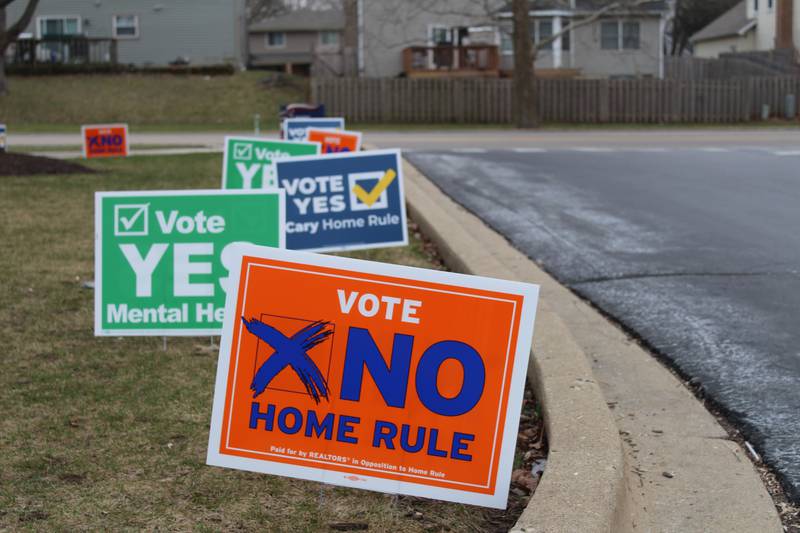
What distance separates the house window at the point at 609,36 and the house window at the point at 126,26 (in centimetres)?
1924

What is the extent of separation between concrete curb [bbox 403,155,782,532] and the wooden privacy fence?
34341 millimetres

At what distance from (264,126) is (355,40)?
37.0 ft

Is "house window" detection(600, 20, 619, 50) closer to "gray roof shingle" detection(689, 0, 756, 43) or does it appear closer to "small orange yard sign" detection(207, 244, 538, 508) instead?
"gray roof shingle" detection(689, 0, 756, 43)

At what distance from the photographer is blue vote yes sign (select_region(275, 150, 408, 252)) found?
848cm

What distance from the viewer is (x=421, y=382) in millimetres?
3740

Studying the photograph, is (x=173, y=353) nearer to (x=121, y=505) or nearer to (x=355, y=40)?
(x=121, y=505)

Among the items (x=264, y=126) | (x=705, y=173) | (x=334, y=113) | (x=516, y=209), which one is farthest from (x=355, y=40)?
(x=516, y=209)

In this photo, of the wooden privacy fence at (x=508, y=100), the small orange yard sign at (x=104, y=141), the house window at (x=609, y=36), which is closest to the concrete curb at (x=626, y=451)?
the small orange yard sign at (x=104, y=141)

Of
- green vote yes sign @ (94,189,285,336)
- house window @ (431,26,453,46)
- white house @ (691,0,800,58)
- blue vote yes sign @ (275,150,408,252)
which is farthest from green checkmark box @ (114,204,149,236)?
white house @ (691,0,800,58)

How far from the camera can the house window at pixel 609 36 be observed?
155 feet

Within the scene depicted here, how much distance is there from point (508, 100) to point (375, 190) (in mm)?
32725

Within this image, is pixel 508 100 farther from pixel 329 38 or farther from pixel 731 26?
pixel 329 38

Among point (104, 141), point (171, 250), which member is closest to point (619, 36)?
point (104, 141)

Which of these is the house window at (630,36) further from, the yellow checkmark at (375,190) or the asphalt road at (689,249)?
the yellow checkmark at (375,190)
